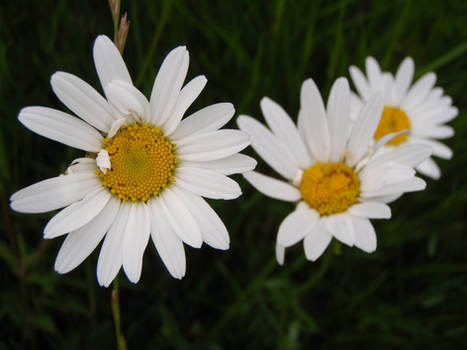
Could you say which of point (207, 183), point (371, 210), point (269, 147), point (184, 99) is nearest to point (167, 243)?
point (207, 183)

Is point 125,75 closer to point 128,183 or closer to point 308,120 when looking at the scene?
point 128,183

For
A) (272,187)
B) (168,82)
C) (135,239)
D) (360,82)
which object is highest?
(360,82)

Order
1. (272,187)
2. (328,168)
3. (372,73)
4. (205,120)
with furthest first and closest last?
(372,73), (328,168), (272,187), (205,120)

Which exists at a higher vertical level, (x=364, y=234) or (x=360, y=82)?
(x=360, y=82)

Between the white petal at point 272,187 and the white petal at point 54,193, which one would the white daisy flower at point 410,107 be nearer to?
the white petal at point 272,187

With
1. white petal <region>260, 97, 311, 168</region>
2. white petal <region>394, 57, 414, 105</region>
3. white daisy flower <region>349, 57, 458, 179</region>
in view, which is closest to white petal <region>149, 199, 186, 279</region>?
white petal <region>260, 97, 311, 168</region>

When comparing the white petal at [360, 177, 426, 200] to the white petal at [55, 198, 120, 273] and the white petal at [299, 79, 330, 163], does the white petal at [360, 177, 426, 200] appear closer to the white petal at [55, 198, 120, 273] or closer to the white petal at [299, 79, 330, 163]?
the white petal at [299, 79, 330, 163]

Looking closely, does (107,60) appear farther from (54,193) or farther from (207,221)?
(207,221)

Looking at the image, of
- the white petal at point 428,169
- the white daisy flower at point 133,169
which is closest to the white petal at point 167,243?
the white daisy flower at point 133,169
